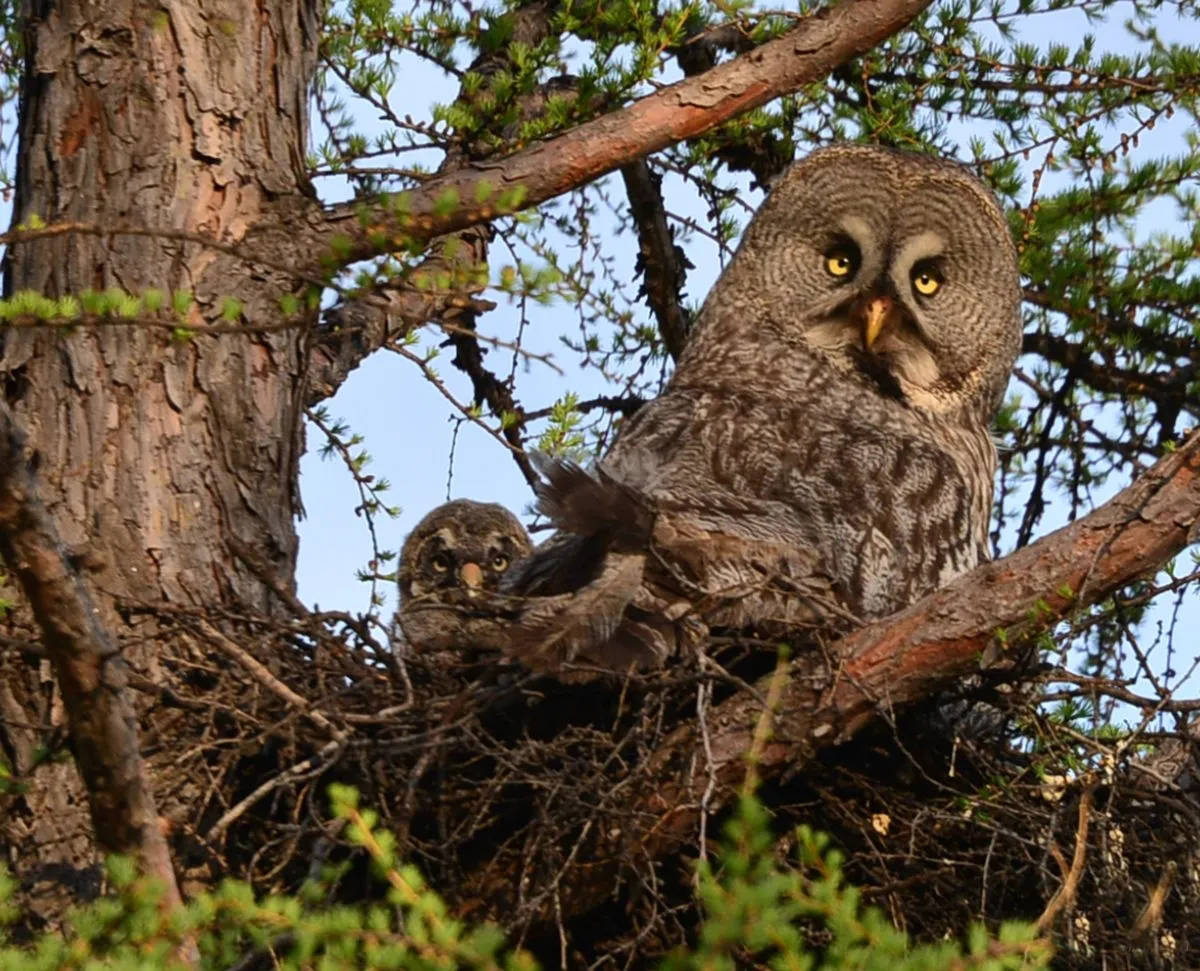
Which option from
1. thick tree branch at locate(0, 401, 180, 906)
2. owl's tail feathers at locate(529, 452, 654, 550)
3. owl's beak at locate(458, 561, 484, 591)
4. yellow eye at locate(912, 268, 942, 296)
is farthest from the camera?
yellow eye at locate(912, 268, 942, 296)

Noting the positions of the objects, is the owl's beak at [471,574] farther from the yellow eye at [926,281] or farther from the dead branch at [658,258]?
the yellow eye at [926,281]

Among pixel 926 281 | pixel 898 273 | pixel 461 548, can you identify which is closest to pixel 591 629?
pixel 461 548

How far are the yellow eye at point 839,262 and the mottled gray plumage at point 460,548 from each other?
1096mm

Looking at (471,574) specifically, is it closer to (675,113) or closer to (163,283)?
(163,283)

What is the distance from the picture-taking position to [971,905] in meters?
3.34

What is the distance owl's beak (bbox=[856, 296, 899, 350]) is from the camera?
454cm

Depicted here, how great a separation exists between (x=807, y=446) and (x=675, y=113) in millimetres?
811

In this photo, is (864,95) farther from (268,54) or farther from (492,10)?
(268,54)

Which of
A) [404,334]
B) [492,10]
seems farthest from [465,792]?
[492,10]

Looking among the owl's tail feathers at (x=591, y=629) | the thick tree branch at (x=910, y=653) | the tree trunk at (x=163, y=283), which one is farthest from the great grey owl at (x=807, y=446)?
the tree trunk at (x=163, y=283)

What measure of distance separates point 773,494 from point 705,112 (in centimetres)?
84

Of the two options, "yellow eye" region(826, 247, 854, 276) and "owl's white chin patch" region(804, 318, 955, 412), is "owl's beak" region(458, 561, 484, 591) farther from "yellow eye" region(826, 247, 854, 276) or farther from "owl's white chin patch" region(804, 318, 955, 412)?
"yellow eye" region(826, 247, 854, 276)

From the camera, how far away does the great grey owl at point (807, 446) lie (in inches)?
123

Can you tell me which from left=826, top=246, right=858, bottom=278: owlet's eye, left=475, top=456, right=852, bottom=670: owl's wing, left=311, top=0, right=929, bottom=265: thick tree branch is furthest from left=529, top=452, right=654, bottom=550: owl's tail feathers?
left=826, top=246, right=858, bottom=278: owlet's eye
